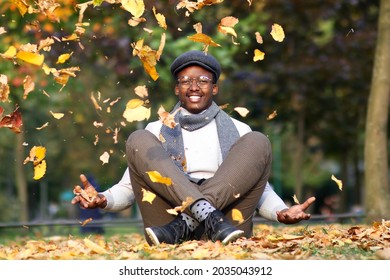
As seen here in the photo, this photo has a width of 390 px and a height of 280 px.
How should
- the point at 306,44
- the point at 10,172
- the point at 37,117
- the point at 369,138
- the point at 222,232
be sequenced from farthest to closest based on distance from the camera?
the point at 10,172 → the point at 37,117 → the point at 306,44 → the point at 369,138 → the point at 222,232

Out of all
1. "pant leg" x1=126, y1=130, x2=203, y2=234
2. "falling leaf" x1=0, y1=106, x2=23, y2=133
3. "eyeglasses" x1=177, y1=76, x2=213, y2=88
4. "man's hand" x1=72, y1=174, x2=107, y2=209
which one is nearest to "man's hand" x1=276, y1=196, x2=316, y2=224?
"pant leg" x1=126, y1=130, x2=203, y2=234

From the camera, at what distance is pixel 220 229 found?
657cm

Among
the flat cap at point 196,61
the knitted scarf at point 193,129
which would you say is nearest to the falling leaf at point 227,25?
the flat cap at point 196,61

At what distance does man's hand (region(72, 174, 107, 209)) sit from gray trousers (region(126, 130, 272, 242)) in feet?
0.81

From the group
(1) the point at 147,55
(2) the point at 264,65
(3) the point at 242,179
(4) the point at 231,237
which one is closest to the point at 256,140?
(3) the point at 242,179

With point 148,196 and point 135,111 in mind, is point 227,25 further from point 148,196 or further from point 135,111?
point 148,196

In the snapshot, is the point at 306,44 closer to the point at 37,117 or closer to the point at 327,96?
the point at 327,96

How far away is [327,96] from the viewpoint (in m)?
21.7

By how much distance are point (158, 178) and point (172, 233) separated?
0.36 m

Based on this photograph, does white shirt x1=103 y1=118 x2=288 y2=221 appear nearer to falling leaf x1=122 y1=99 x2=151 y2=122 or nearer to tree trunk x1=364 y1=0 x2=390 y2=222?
falling leaf x1=122 y1=99 x2=151 y2=122
